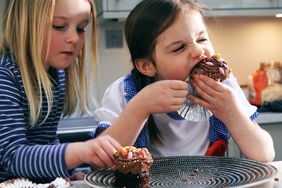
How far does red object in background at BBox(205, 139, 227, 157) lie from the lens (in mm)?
1138

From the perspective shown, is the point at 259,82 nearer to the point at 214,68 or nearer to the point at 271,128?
the point at 271,128

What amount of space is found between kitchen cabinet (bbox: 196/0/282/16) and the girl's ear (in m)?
1.36

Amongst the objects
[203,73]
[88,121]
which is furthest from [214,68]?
[88,121]

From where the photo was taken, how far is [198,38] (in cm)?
114

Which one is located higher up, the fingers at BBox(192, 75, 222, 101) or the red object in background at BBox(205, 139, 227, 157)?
the fingers at BBox(192, 75, 222, 101)

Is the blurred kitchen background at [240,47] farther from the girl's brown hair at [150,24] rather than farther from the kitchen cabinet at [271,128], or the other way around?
the girl's brown hair at [150,24]

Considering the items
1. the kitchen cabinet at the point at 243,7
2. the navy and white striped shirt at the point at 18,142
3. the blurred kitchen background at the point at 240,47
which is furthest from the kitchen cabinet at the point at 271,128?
the navy and white striped shirt at the point at 18,142

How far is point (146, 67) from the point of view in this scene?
1259mm

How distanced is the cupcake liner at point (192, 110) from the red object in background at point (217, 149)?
0.08 metres

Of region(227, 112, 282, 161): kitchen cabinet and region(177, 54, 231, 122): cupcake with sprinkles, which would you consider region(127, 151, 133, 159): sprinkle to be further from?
region(227, 112, 282, 161): kitchen cabinet

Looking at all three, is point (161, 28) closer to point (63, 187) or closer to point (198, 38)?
point (198, 38)

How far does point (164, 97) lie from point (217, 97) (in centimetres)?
13

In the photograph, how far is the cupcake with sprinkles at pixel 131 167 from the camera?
2.63ft

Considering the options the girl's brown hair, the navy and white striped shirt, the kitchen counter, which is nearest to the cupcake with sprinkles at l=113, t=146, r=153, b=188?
the navy and white striped shirt
